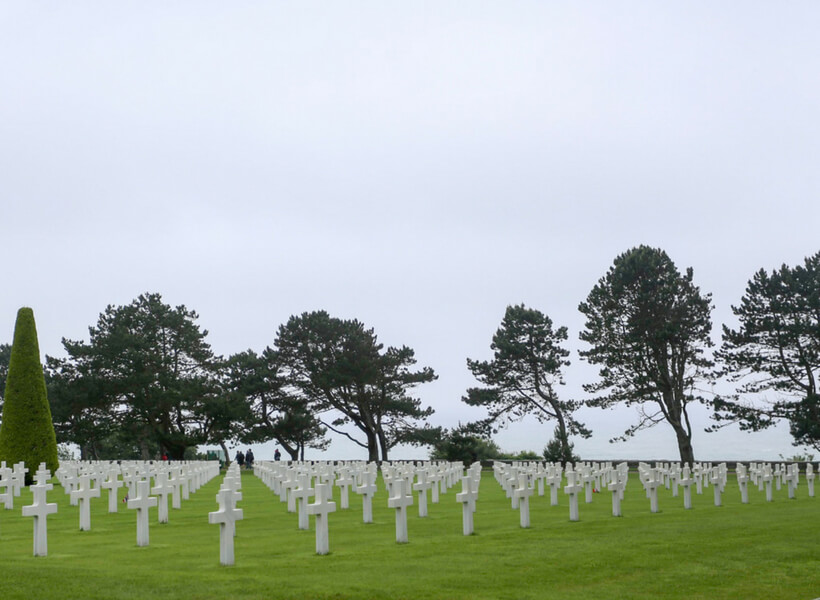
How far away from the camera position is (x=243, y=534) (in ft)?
43.1

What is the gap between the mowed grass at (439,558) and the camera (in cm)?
779

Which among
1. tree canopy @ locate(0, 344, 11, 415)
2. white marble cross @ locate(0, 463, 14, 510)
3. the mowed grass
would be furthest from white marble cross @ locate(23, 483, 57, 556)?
tree canopy @ locate(0, 344, 11, 415)

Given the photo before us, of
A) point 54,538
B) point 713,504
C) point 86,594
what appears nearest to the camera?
point 86,594

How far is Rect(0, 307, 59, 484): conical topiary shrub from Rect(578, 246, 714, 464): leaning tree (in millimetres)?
26271

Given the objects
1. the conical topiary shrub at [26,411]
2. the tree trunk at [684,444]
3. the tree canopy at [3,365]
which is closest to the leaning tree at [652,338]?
the tree trunk at [684,444]

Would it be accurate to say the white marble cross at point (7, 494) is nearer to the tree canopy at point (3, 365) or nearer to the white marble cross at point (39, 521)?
the white marble cross at point (39, 521)

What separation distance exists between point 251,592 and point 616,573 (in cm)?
372

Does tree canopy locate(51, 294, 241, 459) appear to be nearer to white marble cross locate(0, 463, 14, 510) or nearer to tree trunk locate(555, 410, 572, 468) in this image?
tree trunk locate(555, 410, 572, 468)

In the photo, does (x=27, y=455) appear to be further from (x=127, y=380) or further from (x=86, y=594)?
(x=86, y=594)

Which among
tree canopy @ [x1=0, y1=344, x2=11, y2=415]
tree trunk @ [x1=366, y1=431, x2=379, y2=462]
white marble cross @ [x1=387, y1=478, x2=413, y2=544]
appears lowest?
tree trunk @ [x1=366, y1=431, x2=379, y2=462]

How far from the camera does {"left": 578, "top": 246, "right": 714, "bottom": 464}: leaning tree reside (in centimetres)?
4309

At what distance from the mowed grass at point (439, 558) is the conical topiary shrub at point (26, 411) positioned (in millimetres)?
15873

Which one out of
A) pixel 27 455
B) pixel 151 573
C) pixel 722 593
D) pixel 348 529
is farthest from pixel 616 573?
pixel 27 455

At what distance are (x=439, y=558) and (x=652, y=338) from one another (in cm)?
3503
